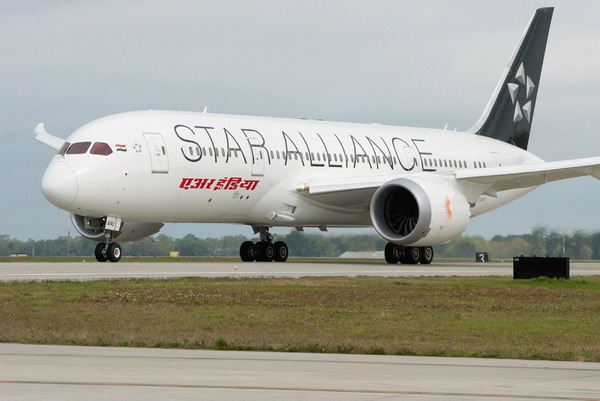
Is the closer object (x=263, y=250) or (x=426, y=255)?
(x=426, y=255)

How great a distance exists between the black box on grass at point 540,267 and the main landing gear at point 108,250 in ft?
39.1

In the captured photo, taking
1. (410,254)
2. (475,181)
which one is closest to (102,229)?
(410,254)

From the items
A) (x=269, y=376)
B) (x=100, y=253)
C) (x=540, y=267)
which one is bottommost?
(x=269, y=376)

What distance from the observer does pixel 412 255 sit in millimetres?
35562

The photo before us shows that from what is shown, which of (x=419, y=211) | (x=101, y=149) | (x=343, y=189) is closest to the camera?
(x=101, y=149)

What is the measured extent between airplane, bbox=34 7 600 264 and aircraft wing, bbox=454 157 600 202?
45 mm

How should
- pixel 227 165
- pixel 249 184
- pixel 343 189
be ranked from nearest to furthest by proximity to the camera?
pixel 227 165, pixel 249 184, pixel 343 189

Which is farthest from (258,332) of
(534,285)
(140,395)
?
(534,285)

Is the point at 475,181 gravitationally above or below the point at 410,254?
above

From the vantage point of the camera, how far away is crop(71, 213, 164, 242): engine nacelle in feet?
106

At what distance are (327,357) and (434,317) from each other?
490 centimetres

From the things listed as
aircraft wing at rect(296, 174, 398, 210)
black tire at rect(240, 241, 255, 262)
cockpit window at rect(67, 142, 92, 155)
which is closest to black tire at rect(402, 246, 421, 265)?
aircraft wing at rect(296, 174, 398, 210)

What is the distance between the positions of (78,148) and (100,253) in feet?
10.9

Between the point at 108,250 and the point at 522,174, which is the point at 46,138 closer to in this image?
the point at 108,250
